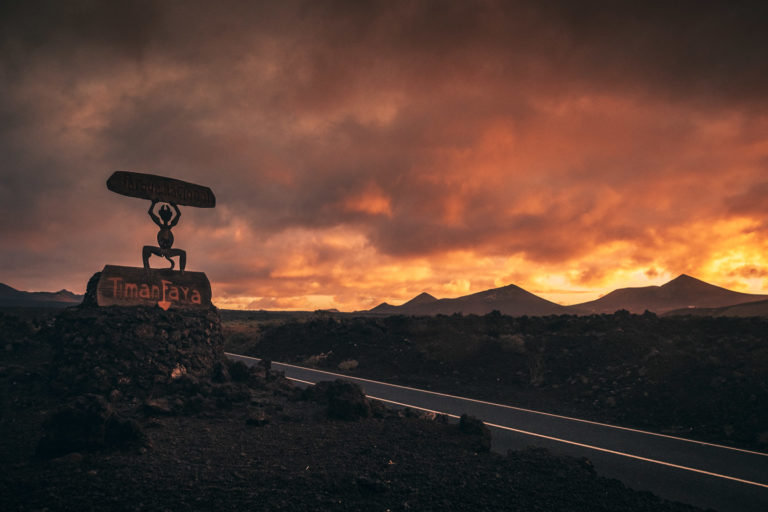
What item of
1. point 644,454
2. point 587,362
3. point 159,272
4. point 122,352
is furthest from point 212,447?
point 587,362

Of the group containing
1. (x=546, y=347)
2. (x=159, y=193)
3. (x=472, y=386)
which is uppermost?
(x=159, y=193)

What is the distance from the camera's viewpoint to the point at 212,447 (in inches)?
322

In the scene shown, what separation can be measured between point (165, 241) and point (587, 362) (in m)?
17.8

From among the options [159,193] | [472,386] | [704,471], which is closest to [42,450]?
[159,193]

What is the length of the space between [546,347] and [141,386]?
18.1 m

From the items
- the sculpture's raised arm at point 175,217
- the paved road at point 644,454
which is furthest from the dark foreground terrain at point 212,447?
the sculpture's raised arm at point 175,217

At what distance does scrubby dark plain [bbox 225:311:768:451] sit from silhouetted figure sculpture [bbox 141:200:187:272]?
11311 millimetres

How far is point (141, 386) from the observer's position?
38.3 ft

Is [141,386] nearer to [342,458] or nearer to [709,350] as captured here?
[342,458]

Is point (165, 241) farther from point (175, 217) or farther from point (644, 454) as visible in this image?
point (644, 454)

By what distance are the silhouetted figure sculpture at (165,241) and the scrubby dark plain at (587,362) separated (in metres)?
11.3

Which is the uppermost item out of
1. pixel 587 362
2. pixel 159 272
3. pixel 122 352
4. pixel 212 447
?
pixel 159 272

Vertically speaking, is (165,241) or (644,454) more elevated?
(165,241)

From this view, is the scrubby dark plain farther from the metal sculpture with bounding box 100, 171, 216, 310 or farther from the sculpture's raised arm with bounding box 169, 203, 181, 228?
the sculpture's raised arm with bounding box 169, 203, 181, 228
